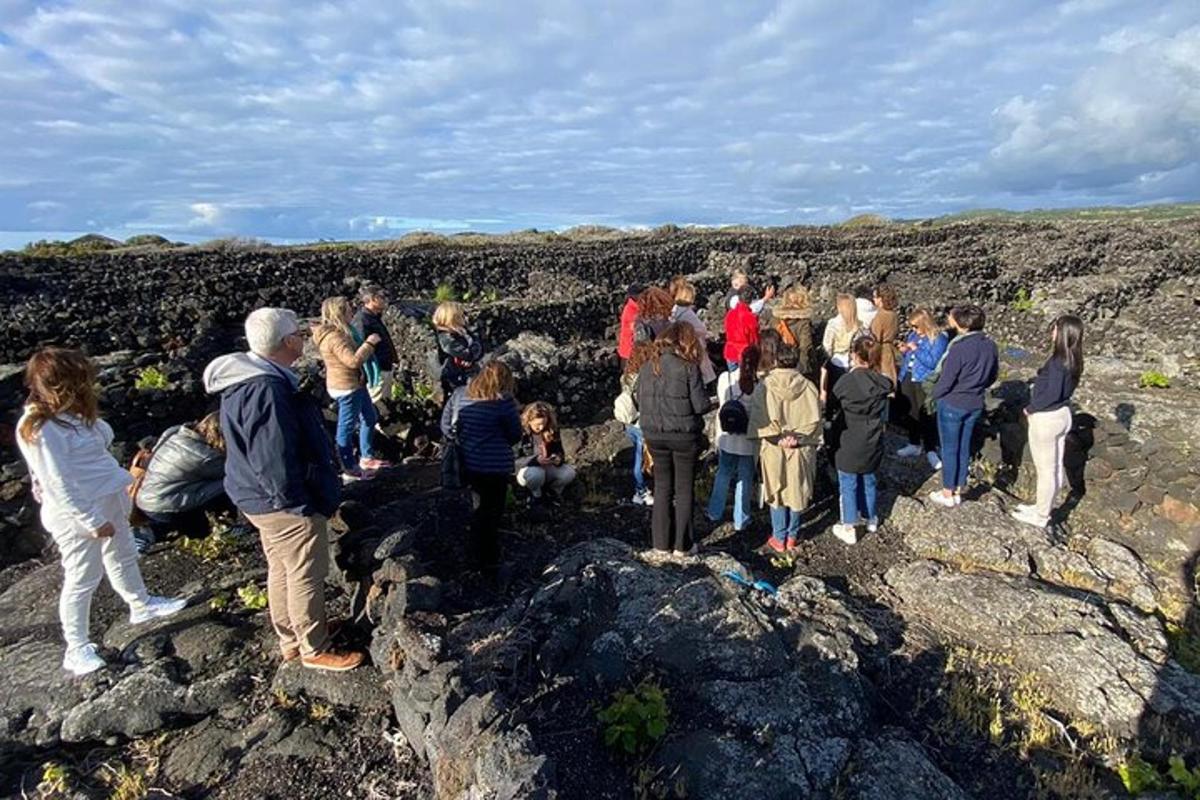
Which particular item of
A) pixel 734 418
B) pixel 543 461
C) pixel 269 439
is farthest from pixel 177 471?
pixel 734 418

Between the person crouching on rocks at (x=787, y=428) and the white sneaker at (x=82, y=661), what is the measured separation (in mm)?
5488

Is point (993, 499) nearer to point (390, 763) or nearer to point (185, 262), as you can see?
point (390, 763)

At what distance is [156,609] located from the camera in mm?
5051

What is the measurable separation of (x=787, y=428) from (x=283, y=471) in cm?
454

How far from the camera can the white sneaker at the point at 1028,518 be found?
7.18m

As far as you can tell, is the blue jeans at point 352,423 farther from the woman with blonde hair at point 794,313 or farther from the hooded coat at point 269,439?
the woman with blonde hair at point 794,313

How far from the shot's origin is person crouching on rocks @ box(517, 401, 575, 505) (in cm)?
754

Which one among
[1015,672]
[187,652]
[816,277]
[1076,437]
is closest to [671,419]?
[1015,672]

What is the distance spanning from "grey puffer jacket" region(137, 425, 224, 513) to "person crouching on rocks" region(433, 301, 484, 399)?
2.86 meters

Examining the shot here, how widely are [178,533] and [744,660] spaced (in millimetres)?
5087

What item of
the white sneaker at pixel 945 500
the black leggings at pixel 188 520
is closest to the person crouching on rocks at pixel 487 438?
the black leggings at pixel 188 520

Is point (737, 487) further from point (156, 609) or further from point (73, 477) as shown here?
point (73, 477)

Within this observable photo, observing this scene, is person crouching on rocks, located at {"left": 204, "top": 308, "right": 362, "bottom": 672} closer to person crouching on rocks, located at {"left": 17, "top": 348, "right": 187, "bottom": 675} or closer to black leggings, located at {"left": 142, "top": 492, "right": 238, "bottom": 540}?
person crouching on rocks, located at {"left": 17, "top": 348, "right": 187, "bottom": 675}

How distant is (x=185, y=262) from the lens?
72.9 feet
